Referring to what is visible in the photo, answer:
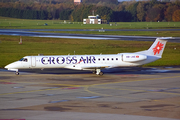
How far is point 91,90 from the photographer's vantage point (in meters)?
27.8

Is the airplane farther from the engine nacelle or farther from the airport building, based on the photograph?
the airport building

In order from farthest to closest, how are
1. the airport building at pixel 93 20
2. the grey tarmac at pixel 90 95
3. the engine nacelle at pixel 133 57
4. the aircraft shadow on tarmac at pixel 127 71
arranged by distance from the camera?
the airport building at pixel 93 20 → the aircraft shadow on tarmac at pixel 127 71 → the engine nacelle at pixel 133 57 → the grey tarmac at pixel 90 95

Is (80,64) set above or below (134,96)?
above

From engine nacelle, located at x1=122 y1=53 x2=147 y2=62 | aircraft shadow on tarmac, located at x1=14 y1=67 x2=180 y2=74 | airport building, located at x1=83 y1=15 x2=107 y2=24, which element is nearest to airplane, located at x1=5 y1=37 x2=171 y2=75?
engine nacelle, located at x1=122 y1=53 x2=147 y2=62

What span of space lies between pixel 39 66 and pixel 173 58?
24.6 meters

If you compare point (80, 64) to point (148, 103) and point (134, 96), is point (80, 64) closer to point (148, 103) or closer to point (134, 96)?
point (134, 96)

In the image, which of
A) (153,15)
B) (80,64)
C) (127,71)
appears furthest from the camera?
(153,15)

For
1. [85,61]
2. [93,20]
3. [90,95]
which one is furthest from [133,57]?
[93,20]

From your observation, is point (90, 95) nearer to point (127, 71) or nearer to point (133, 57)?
point (133, 57)

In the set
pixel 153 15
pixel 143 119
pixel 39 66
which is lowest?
pixel 143 119

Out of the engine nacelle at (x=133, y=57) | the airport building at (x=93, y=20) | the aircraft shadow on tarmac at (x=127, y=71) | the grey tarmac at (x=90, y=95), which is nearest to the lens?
the grey tarmac at (x=90, y=95)

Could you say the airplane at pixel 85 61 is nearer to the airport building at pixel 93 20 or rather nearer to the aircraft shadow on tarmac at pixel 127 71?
the aircraft shadow on tarmac at pixel 127 71

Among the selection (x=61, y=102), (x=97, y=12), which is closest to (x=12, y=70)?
(x=61, y=102)

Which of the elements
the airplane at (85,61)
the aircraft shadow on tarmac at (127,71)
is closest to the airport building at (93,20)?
the aircraft shadow on tarmac at (127,71)
